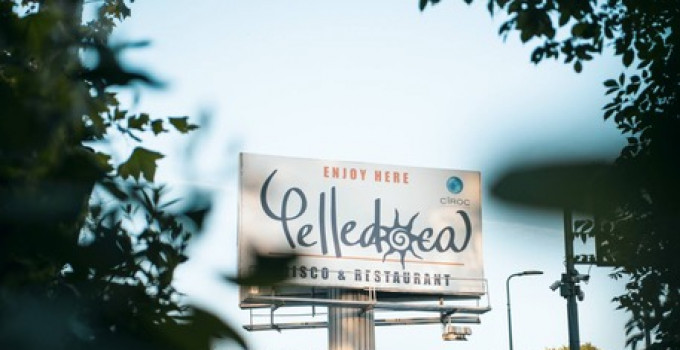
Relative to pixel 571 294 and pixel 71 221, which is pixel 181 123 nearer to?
pixel 71 221

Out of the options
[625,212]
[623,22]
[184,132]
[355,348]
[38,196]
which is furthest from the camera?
[355,348]

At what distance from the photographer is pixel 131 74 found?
170cm

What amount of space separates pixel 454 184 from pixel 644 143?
31557mm

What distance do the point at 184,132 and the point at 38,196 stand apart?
0.68m

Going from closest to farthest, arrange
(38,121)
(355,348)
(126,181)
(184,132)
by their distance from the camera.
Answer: (38,121) < (126,181) < (184,132) < (355,348)

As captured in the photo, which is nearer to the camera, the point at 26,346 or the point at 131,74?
the point at 26,346

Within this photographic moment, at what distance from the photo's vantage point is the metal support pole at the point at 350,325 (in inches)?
1613

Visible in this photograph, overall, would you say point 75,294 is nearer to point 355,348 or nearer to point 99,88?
point 99,88

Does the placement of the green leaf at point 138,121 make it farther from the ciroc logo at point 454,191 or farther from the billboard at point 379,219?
the ciroc logo at point 454,191

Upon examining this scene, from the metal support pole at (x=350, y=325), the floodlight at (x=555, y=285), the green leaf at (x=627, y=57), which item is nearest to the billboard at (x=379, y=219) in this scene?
the metal support pole at (x=350, y=325)

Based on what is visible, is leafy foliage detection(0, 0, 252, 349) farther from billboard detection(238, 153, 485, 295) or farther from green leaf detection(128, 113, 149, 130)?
billboard detection(238, 153, 485, 295)

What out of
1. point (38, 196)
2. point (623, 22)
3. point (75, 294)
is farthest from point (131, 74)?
point (623, 22)

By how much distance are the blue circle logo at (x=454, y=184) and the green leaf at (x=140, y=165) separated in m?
41.8

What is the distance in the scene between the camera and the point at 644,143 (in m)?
12.5
